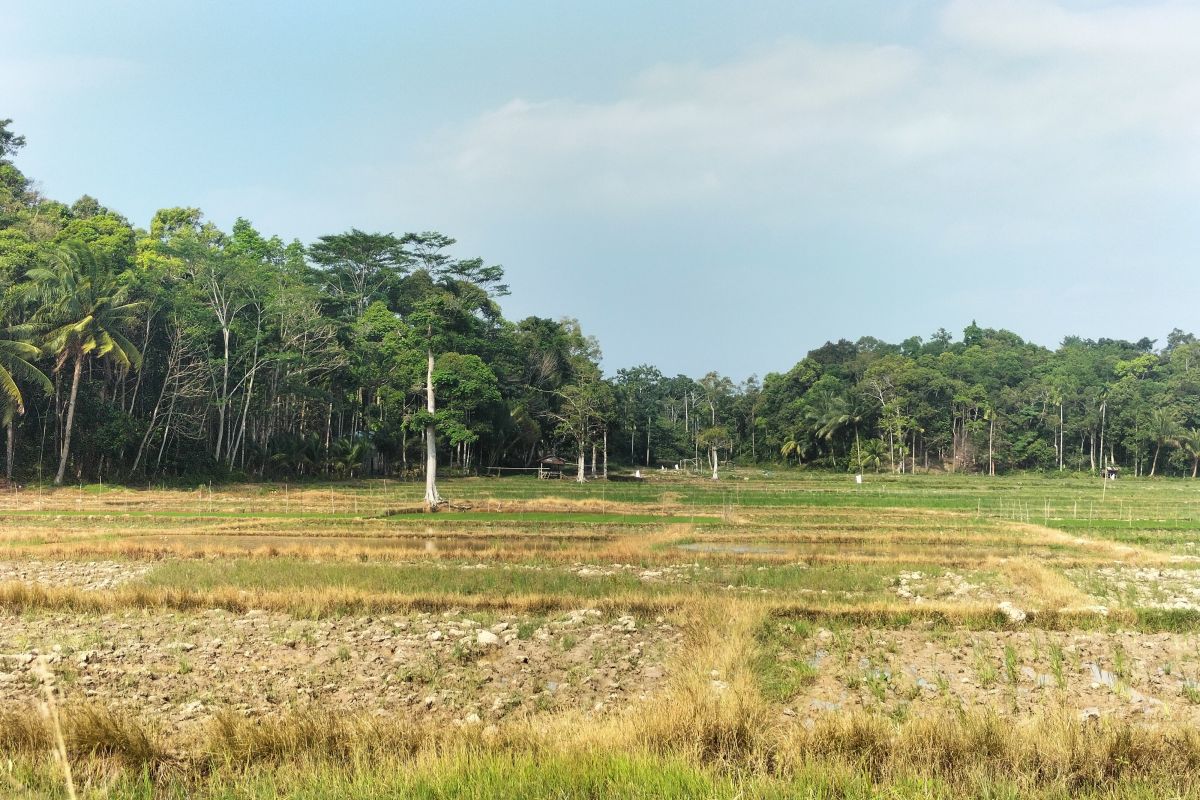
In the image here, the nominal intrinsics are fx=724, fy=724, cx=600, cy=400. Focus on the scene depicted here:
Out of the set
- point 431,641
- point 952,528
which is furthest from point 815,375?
point 431,641

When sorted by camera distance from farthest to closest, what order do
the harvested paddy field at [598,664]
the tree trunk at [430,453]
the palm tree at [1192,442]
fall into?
the palm tree at [1192,442] → the tree trunk at [430,453] → the harvested paddy field at [598,664]

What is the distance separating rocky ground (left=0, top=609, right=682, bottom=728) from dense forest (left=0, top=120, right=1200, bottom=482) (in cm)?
1810

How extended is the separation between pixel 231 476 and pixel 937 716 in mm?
39449

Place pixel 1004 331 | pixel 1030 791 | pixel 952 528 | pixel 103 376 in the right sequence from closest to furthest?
pixel 1030 791
pixel 952 528
pixel 103 376
pixel 1004 331

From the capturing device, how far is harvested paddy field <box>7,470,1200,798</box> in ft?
17.4

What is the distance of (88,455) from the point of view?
33.9 meters

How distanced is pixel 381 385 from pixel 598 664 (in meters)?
43.5

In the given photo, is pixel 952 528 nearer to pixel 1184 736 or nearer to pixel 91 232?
pixel 1184 736

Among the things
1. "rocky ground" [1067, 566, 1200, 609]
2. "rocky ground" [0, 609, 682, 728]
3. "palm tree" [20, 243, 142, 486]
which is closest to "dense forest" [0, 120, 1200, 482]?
"palm tree" [20, 243, 142, 486]

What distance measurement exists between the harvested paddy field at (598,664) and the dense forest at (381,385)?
14.6m

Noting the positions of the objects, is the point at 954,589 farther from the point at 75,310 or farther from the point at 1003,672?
the point at 75,310

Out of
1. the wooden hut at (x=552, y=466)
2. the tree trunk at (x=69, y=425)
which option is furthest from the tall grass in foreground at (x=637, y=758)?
the wooden hut at (x=552, y=466)

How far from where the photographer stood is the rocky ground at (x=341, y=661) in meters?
7.07

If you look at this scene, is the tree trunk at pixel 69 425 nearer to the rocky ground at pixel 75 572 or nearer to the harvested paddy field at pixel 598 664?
the harvested paddy field at pixel 598 664
